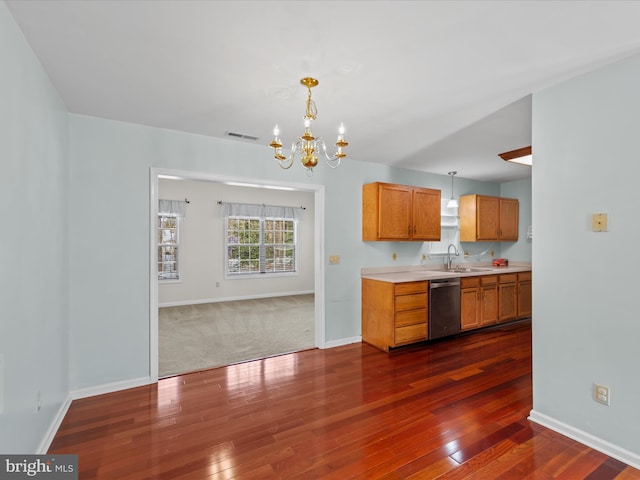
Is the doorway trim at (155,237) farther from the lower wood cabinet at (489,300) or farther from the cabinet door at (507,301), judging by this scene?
the cabinet door at (507,301)

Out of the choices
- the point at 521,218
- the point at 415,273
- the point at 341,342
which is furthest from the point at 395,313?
the point at 521,218

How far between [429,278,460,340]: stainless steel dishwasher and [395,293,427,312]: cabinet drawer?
5.1 inches

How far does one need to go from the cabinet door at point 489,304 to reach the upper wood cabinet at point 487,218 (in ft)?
3.09

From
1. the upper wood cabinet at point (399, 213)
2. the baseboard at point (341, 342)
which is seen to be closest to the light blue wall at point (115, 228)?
the upper wood cabinet at point (399, 213)

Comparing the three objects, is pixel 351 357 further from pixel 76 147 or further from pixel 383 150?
pixel 76 147

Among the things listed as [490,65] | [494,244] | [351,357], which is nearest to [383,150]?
[490,65]

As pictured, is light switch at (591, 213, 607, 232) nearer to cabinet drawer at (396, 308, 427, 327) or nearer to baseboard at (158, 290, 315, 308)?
cabinet drawer at (396, 308, 427, 327)

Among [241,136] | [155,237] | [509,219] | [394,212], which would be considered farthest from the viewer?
[509,219]

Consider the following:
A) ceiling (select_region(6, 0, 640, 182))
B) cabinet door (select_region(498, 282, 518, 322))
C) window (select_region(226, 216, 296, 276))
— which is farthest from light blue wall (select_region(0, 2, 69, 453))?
cabinet door (select_region(498, 282, 518, 322))

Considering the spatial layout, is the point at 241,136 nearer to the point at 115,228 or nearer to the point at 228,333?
the point at 115,228

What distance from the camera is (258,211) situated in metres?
7.77

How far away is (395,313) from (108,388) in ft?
10.2

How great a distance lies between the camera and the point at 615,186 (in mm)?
2070

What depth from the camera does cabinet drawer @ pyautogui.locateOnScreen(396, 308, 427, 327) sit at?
13.3 ft
